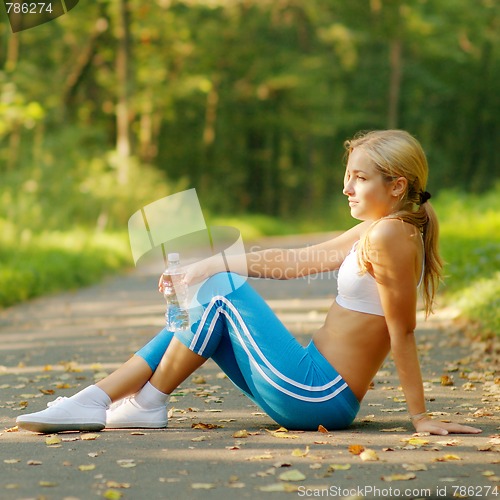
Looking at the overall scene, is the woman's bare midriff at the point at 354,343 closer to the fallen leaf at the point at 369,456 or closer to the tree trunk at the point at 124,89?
the fallen leaf at the point at 369,456

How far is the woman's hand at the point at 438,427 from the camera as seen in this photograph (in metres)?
4.88

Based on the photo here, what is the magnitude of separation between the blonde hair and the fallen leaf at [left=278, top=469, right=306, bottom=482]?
3.58 feet

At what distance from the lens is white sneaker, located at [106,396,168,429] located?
5172mm

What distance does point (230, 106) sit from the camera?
45.7 meters

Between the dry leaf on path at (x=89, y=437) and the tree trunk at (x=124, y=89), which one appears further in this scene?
the tree trunk at (x=124, y=89)

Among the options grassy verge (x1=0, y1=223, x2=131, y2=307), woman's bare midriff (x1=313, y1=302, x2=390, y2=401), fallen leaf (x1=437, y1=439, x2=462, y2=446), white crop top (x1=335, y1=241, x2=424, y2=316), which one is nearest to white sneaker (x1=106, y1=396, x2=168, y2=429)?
woman's bare midriff (x1=313, y1=302, x2=390, y2=401)

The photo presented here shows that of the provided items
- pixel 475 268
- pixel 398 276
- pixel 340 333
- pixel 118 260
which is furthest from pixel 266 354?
pixel 118 260

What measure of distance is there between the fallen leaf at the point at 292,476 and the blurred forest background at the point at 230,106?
28.9ft

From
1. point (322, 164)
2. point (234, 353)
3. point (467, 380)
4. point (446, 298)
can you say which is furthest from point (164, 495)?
point (322, 164)

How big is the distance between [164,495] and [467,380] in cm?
364

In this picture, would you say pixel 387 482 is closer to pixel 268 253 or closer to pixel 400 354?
pixel 400 354

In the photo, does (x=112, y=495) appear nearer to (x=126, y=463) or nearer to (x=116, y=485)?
(x=116, y=485)

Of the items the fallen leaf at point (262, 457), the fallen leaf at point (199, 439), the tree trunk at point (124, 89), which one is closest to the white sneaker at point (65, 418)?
the fallen leaf at point (199, 439)

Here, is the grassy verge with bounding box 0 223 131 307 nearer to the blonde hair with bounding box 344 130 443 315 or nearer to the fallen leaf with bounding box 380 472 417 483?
the blonde hair with bounding box 344 130 443 315
